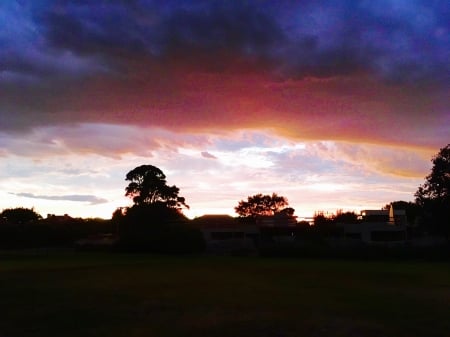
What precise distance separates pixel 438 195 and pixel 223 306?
4443 centimetres

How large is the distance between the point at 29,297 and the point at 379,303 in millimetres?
10676

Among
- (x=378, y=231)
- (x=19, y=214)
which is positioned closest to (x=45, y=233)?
(x=19, y=214)

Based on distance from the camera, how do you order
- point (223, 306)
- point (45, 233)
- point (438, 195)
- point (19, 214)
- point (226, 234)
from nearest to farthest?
point (223, 306) → point (438, 195) → point (45, 233) → point (226, 234) → point (19, 214)

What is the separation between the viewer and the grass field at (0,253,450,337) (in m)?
12.2

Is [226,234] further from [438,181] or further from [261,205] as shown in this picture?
[261,205]

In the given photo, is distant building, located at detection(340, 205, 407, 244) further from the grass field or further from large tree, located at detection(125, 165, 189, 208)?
the grass field

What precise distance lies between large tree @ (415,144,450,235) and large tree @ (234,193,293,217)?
58.1 metres

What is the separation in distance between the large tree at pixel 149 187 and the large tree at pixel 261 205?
125 feet

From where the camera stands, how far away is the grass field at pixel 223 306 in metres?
12.2

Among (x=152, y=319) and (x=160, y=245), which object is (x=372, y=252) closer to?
(x=160, y=245)

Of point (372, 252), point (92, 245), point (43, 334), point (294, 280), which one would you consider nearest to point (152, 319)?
point (43, 334)

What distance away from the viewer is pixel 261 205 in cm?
11419

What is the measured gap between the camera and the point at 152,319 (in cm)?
1352

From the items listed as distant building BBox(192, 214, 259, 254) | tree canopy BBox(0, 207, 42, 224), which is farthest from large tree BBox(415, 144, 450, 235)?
tree canopy BBox(0, 207, 42, 224)
